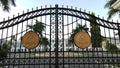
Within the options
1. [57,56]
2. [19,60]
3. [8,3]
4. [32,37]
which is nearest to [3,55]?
[19,60]

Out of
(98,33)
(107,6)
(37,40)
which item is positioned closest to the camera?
(37,40)

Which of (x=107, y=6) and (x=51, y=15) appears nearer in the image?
(x=51, y=15)

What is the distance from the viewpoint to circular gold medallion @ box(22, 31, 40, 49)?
716cm

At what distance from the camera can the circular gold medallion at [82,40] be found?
7.23 metres

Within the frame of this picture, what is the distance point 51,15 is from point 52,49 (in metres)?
1.14

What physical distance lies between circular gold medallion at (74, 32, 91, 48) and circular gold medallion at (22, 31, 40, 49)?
1229 millimetres

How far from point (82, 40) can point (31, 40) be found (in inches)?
64.3

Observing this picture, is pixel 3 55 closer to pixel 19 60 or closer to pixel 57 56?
pixel 19 60

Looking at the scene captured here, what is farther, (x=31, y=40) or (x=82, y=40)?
(x=82, y=40)

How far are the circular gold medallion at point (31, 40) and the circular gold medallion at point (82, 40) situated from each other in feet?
4.03

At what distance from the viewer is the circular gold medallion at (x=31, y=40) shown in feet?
23.5

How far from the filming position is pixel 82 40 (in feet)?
23.8

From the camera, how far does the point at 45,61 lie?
738 centimetres

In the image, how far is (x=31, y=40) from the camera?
715cm
